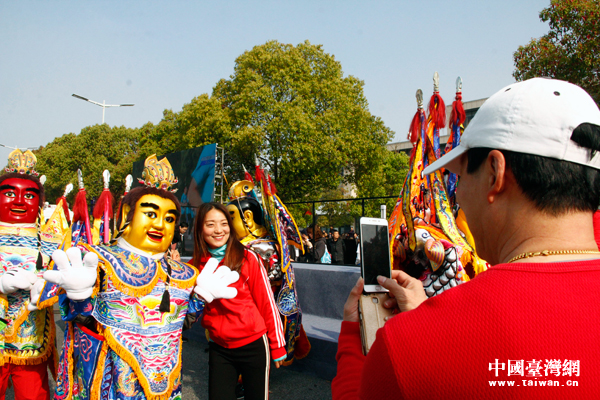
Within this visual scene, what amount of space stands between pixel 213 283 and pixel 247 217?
68.5 inches

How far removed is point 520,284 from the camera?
0.67 metres

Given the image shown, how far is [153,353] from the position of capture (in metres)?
2.33

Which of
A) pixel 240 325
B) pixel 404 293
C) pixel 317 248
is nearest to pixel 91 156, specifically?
pixel 317 248

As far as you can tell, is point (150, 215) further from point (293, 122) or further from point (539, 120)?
point (293, 122)

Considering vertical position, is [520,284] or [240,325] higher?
[520,284]

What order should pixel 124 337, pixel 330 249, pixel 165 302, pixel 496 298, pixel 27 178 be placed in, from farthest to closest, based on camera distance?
1. pixel 330 249
2. pixel 27 178
3. pixel 165 302
4. pixel 124 337
5. pixel 496 298

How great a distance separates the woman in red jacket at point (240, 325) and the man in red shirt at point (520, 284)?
2.20m

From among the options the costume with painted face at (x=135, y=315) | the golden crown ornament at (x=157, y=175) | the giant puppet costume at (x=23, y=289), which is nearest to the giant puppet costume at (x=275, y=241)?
the golden crown ornament at (x=157, y=175)

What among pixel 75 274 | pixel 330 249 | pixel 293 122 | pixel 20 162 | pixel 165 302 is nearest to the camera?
pixel 75 274

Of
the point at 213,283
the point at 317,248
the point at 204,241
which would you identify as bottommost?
the point at 317,248

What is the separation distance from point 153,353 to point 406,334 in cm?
203

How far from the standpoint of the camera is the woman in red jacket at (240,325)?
2.79m

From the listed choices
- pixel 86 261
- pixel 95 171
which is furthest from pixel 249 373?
pixel 95 171

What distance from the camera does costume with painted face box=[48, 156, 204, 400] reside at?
2.29 metres
